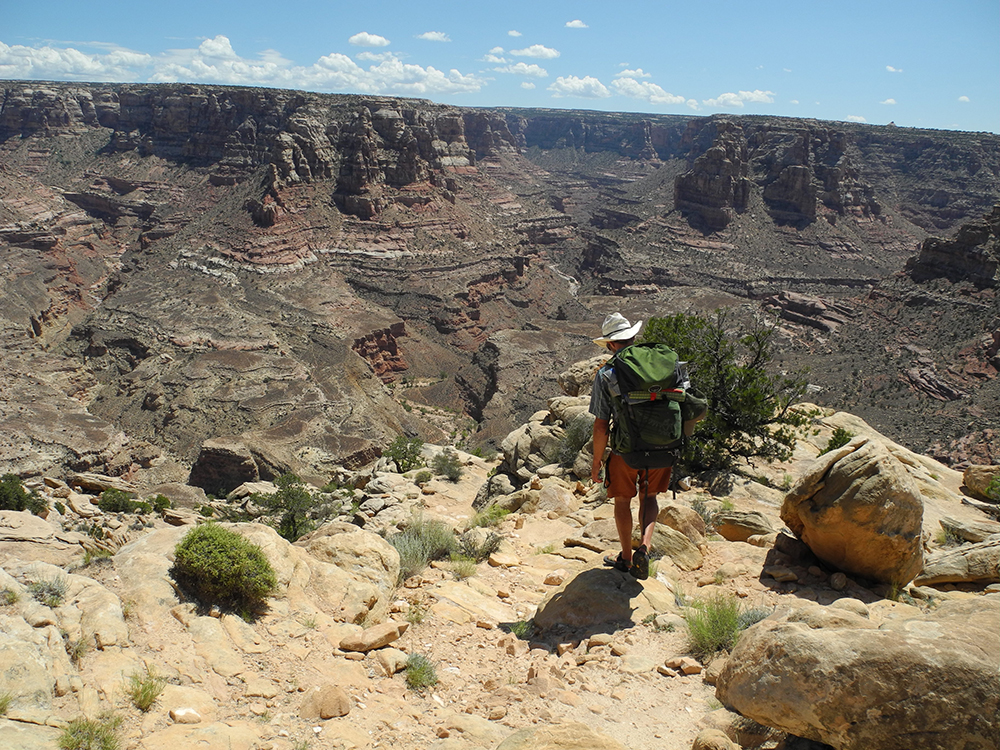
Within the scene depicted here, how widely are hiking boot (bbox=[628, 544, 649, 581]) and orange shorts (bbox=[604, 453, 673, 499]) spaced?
Answer: 2.08 ft

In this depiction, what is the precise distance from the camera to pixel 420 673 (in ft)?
19.1

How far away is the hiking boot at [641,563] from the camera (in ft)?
23.4

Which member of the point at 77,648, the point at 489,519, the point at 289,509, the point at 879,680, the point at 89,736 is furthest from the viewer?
the point at 289,509

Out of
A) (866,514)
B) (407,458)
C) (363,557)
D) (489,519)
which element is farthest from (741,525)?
(407,458)

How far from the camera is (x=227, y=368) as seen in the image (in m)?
43.0

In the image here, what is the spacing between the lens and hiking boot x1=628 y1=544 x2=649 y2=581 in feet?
23.4

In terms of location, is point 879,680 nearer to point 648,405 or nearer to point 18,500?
point 648,405

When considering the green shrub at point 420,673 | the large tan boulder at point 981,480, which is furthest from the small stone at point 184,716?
the large tan boulder at point 981,480

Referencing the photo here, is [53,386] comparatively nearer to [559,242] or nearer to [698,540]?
[698,540]

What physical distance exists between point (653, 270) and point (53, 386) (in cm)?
6725

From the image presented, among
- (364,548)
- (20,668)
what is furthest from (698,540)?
(20,668)

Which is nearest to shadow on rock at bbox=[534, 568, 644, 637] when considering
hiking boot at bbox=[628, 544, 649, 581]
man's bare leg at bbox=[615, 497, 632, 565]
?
hiking boot at bbox=[628, 544, 649, 581]

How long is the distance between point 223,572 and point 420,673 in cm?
248

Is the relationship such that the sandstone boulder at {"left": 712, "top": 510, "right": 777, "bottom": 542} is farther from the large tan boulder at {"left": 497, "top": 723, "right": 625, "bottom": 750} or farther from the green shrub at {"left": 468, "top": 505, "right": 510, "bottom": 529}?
the large tan boulder at {"left": 497, "top": 723, "right": 625, "bottom": 750}
